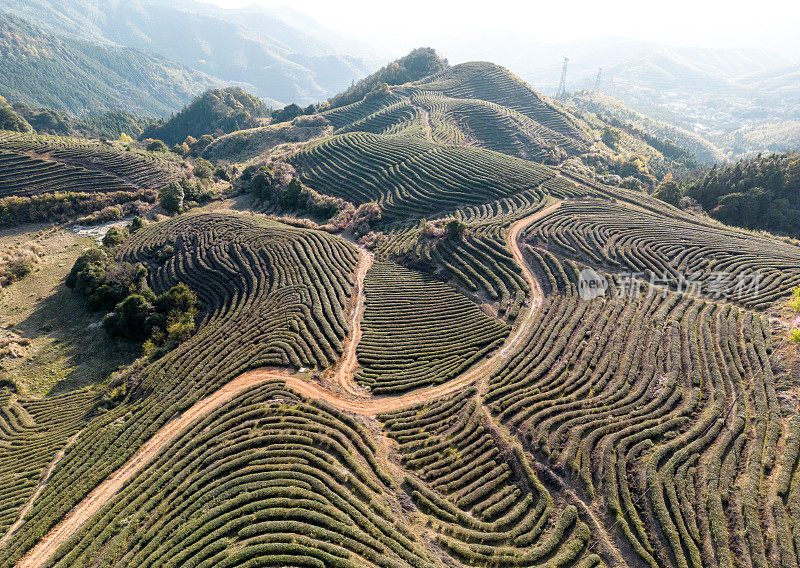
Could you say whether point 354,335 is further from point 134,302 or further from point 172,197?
point 172,197

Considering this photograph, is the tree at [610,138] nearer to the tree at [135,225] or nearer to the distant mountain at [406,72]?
the distant mountain at [406,72]

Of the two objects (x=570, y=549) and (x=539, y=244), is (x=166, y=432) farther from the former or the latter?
(x=539, y=244)

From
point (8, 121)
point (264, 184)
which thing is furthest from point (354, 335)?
point (8, 121)

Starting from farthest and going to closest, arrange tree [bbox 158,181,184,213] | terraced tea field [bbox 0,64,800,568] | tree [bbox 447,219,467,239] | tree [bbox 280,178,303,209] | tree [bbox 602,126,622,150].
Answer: tree [bbox 602,126,622,150], tree [bbox 280,178,303,209], tree [bbox 158,181,184,213], tree [bbox 447,219,467,239], terraced tea field [bbox 0,64,800,568]

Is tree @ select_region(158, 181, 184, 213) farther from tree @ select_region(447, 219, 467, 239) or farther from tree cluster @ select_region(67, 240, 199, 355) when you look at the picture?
tree @ select_region(447, 219, 467, 239)

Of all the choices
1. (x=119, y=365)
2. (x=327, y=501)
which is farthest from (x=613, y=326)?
(x=119, y=365)

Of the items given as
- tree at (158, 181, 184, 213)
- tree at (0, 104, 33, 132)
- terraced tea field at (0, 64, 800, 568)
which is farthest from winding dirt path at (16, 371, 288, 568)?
tree at (0, 104, 33, 132)

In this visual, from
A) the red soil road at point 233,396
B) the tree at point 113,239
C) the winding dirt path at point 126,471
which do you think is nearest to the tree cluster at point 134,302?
the tree at point 113,239
